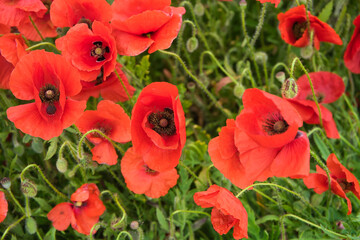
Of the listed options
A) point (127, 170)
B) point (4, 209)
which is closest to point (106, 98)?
point (127, 170)

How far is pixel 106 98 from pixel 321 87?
1053 mm

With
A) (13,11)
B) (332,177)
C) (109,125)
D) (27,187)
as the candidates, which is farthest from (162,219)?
(13,11)

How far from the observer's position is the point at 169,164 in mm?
1544

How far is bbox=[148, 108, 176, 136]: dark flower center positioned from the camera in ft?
5.50

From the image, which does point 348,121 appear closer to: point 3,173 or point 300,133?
point 300,133

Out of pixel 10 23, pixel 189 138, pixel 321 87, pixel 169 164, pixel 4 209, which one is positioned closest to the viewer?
pixel 169 164

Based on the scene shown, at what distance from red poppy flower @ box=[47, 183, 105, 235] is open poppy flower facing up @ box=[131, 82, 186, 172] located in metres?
0.37

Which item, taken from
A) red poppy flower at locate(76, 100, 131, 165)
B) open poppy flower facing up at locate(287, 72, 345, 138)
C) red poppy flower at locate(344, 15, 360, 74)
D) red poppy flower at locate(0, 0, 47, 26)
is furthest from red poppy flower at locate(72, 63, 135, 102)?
red poppy flower at locate(344, 15, 360, 74)

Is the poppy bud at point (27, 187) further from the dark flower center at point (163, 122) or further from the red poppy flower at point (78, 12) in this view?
the red poppy flower at point (78, 12)

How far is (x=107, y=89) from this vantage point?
1823 millimetres

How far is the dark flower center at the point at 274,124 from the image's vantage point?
5.08 feet

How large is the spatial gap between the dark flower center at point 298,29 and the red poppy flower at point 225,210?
1002mm

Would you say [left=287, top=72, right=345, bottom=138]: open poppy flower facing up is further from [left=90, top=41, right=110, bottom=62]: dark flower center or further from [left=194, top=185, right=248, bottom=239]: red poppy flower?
[left=90, top=41, right=110, bottom=62]: dark flower center

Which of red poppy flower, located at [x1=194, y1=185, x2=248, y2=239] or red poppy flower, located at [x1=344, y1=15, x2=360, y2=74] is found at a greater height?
red poppy flower, located at [x1=344, y1=15, x2=360, y2=74]
